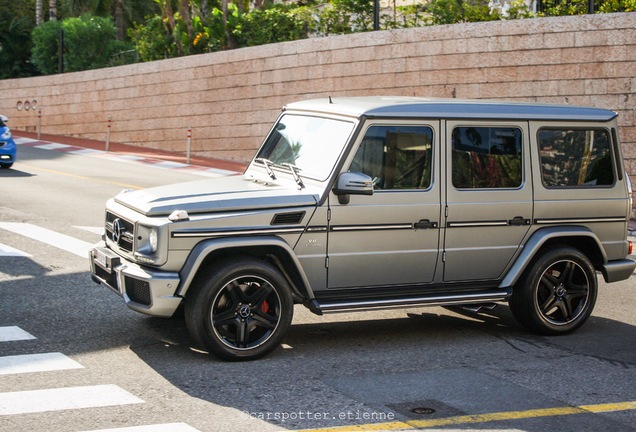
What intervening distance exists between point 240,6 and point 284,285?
88.8ft

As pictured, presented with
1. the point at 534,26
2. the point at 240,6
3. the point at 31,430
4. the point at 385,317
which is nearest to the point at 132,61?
the point at 240,6

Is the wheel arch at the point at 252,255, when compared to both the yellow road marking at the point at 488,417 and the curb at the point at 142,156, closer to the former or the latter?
the yellow road marking at the point at 488,417

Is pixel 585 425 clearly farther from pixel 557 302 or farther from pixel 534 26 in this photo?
pixel 534 26

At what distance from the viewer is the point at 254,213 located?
289 inches

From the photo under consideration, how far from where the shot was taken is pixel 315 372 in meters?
7.17

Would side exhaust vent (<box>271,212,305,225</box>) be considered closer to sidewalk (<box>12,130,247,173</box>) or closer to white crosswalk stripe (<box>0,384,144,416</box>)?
white crosswalk stripe (<box>0,384,144,416</box>)

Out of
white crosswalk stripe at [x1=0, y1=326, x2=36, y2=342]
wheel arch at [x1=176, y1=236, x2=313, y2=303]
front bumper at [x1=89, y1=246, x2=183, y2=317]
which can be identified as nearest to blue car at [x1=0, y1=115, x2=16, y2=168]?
white crosswalk stripe at [x1=0, y1=326, x2=36, y2=342]

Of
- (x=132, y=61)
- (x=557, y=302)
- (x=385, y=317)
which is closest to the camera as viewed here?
(x=557, y=302)

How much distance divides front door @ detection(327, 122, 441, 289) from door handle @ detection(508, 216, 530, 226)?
718 millimetres

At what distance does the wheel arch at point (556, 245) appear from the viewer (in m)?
8.36

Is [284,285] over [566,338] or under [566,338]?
over

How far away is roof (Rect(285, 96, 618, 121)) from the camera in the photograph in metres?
7.93

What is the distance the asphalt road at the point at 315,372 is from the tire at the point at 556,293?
7.3 inches

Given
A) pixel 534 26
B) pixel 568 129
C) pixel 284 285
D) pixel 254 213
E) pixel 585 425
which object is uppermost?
pixel 534 26
